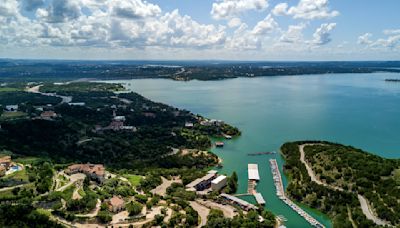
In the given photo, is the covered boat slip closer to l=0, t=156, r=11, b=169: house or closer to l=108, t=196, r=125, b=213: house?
l=108, t=196, r=125, b=213: house

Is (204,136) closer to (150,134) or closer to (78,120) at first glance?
(150,134)

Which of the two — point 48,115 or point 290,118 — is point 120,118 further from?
point 290,118

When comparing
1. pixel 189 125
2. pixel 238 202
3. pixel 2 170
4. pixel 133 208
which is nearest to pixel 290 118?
pixel 189 125

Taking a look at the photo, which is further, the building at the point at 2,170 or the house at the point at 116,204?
the building at the point at 2,170

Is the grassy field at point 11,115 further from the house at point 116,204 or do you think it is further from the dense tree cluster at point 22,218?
the house at point 116,204

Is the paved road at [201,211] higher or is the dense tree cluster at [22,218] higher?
the dense tree cluster at [22,218]

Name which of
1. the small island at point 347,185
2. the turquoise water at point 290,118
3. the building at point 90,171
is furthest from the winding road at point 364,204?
the building at point 90,171
